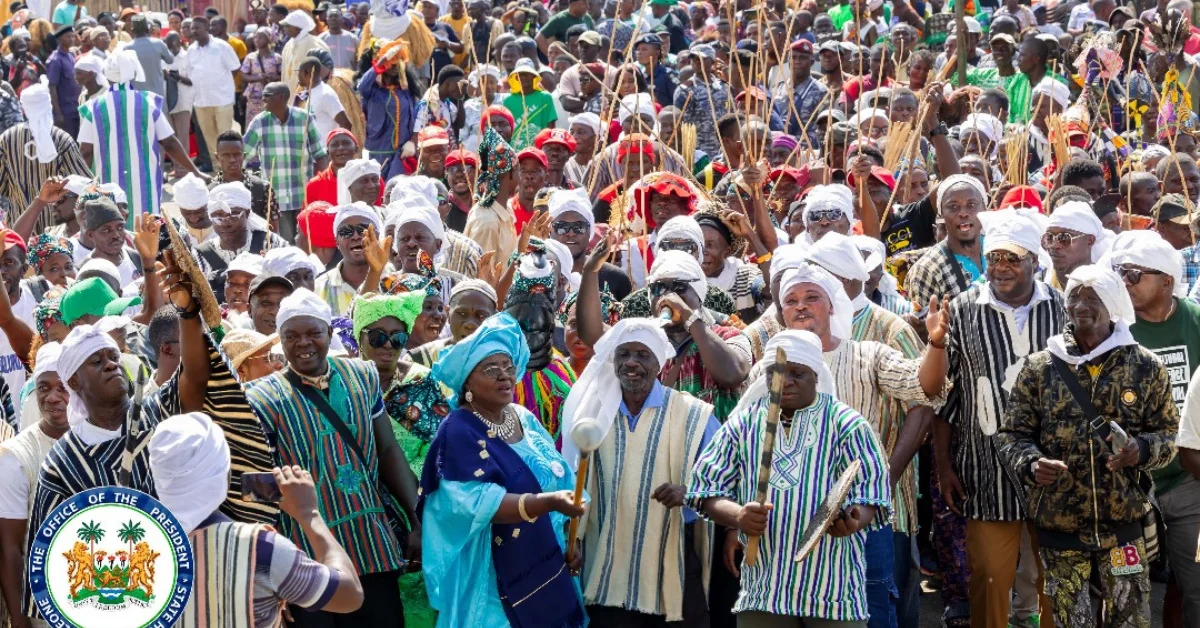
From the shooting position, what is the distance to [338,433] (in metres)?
5.85

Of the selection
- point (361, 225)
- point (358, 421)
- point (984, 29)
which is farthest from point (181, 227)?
point (984, 29)

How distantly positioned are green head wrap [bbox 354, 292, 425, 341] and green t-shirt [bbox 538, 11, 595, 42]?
1150 centimetres

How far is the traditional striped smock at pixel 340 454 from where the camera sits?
5.80 metres

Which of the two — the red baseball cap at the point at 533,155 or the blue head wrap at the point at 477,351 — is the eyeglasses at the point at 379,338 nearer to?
the blue head wrap at the point at 477,351

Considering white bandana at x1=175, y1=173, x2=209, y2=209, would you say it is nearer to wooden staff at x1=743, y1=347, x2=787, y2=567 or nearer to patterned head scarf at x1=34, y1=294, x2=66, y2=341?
patterned head scarf at x1=34, y1=294, x2=66, y2=341

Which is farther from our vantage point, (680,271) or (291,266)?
(291,266)

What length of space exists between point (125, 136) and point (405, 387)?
21.9 feet

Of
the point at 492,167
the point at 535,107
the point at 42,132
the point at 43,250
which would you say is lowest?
the point at 535,107

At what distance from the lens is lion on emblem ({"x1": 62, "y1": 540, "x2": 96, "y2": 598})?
4078 millimetres

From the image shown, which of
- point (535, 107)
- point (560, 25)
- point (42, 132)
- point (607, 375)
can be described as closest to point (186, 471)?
point (607, 375)

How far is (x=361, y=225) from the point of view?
8570mm

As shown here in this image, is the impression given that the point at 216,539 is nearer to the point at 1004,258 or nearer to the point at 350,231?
the point at 1004,258

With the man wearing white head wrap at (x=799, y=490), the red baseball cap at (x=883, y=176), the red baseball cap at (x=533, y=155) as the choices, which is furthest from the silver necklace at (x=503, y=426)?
the red baseball cap at (x=533, y=155)

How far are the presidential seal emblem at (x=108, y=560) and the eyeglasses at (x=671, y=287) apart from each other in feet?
8.84
